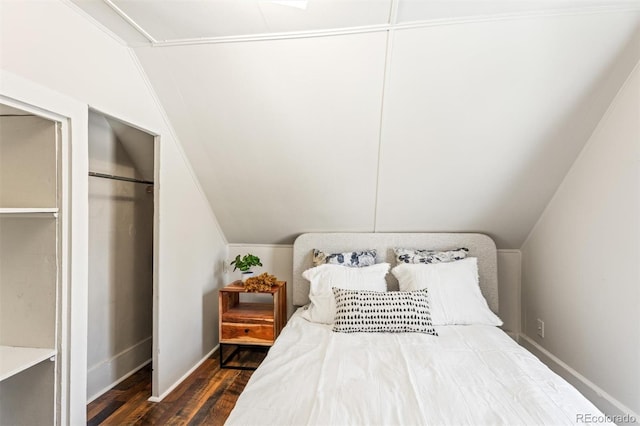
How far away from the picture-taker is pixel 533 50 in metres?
1.63

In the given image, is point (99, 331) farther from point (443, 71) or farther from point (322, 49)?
point (443, 71)

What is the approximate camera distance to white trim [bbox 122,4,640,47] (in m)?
1.48

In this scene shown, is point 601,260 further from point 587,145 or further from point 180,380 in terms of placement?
point 180,380

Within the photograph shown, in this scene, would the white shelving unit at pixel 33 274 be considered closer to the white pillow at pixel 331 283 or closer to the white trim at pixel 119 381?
the white trim at pixel 119 381

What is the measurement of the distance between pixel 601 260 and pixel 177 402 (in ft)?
9.13

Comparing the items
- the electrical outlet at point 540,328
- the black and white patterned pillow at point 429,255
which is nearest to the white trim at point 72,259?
the black and white patterned pillow at point 429,255

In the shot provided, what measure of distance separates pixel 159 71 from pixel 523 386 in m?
2.52

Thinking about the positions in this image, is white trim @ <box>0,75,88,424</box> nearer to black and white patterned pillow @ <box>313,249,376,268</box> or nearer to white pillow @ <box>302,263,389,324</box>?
white pillow @ <box>302,263,389,324</box>

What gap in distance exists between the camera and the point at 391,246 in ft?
8.62

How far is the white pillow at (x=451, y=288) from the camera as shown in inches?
82.5

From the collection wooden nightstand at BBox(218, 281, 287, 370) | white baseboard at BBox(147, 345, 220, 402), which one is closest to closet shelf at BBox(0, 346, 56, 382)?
white baseboard at BBox(147, 345, 220, 402)

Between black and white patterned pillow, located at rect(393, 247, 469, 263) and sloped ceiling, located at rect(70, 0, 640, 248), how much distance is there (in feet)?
0.78

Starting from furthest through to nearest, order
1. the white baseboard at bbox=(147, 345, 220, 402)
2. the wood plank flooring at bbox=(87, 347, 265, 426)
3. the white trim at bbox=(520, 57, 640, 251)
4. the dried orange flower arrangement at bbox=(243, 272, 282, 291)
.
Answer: the dried orange flower arrangement at bbox=(243, 272, 282, 291), the white baseboard at bbox=(147, 345, 220, 402), the wood plank flooring at bbox=(87, 347, 265, 426), the white trim at bbox=(520, 57, 640, 251)

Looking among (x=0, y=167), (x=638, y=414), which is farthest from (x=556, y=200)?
(x=0, y=167)
